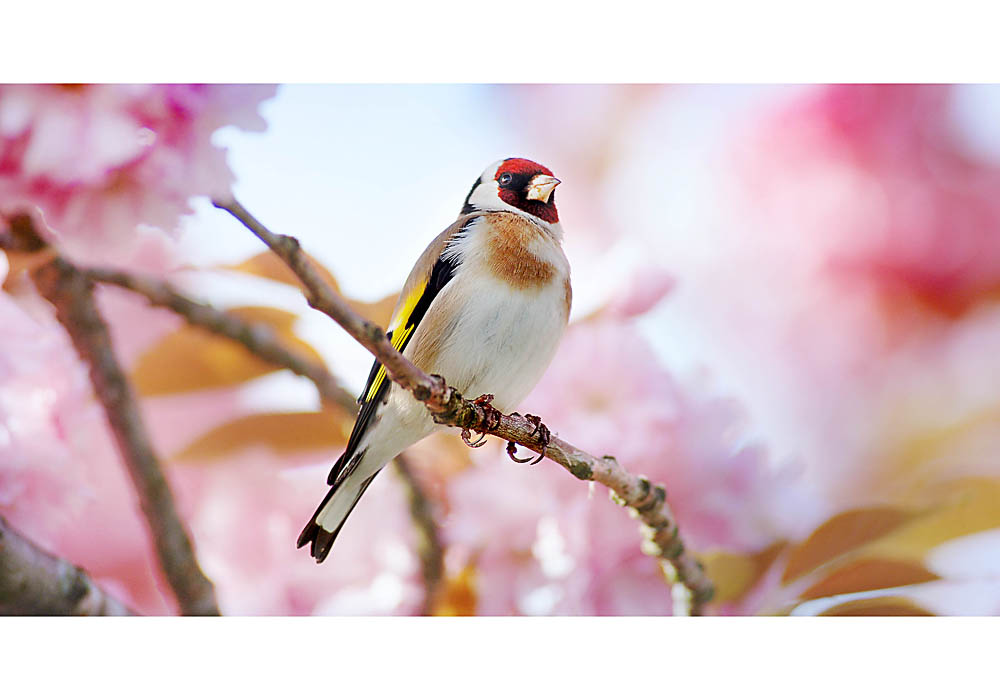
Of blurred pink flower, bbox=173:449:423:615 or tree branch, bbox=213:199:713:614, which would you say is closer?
tree branch, bbox=213:199:713:614

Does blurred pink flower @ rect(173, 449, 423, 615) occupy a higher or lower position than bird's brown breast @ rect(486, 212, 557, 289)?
lower

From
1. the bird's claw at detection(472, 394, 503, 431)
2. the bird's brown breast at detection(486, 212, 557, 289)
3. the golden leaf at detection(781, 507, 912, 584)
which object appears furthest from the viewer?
the golden leaf at detection(781, 507, 912, 584)

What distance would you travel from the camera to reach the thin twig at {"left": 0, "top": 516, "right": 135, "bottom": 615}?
119 centimetres

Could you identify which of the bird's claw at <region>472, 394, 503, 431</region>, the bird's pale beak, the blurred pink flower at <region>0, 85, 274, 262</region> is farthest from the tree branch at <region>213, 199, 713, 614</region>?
the bird's pale beak

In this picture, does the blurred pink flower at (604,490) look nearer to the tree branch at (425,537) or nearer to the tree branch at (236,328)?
the tree branch at (425,537)

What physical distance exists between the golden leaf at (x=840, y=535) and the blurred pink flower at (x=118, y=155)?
101 centimetres

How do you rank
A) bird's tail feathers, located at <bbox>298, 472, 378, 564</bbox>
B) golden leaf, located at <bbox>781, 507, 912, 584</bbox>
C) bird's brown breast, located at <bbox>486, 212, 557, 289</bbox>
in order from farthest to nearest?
1. golden leaf, located at <bbox>781, 507, 912, 584</bbox>
2. bird's tail feathers, located at <bbox>298, 472, 378, 564</bbox>
3. bird's brown breast, located at <bbox>486, 212, 557, 289</bbox>

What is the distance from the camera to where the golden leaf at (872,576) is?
133 centimetres

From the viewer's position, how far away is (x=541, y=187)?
1265mm

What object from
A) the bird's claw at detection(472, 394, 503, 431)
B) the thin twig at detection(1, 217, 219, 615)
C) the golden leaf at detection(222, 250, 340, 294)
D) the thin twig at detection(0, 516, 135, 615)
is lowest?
the thin twig at detection(0, 516, 135, 615)

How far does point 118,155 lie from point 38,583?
60 cm

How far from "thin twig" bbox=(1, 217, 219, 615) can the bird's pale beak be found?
68 cm

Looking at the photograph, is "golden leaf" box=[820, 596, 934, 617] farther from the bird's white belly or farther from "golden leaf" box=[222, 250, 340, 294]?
"golden leaf" box=[222, 250, 340, 294]

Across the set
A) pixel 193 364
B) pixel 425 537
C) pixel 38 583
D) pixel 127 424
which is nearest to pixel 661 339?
pixel 425 537
